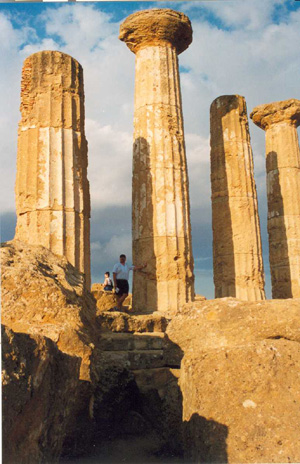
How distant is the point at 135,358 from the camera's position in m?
6.76

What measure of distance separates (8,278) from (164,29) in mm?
9292

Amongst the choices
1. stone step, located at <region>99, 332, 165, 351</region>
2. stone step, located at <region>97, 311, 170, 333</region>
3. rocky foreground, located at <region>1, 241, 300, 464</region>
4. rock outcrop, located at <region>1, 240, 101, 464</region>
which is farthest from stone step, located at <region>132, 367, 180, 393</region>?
stone step, located at <region>97, 311, 170, 333</region>

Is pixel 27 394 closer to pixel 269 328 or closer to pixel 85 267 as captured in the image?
pixel 269 328

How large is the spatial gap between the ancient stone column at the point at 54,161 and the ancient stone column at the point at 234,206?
20.2 ft

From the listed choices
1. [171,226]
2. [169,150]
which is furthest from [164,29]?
[171,226]

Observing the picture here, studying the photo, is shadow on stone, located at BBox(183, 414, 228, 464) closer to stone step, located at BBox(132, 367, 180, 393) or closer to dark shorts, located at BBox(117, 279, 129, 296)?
stone step, located at BBox(132, 367, 180, 393)

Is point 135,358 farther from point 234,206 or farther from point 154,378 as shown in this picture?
point 234,206

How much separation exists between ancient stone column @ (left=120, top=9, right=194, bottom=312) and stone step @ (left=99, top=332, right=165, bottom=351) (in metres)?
3.50

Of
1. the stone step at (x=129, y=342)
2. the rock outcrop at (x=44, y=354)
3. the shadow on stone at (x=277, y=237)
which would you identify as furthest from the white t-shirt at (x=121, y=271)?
the shadow on stone at (x=277, y=237)

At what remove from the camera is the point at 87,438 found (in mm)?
5305

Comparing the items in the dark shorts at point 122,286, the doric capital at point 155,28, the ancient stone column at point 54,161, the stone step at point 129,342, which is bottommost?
the stone step at point 129,342

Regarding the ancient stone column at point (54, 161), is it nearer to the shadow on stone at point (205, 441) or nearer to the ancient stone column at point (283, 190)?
the shadow on stone at point (205, 441)

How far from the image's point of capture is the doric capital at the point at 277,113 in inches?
714

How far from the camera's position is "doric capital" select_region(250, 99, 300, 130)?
18.1 metres
